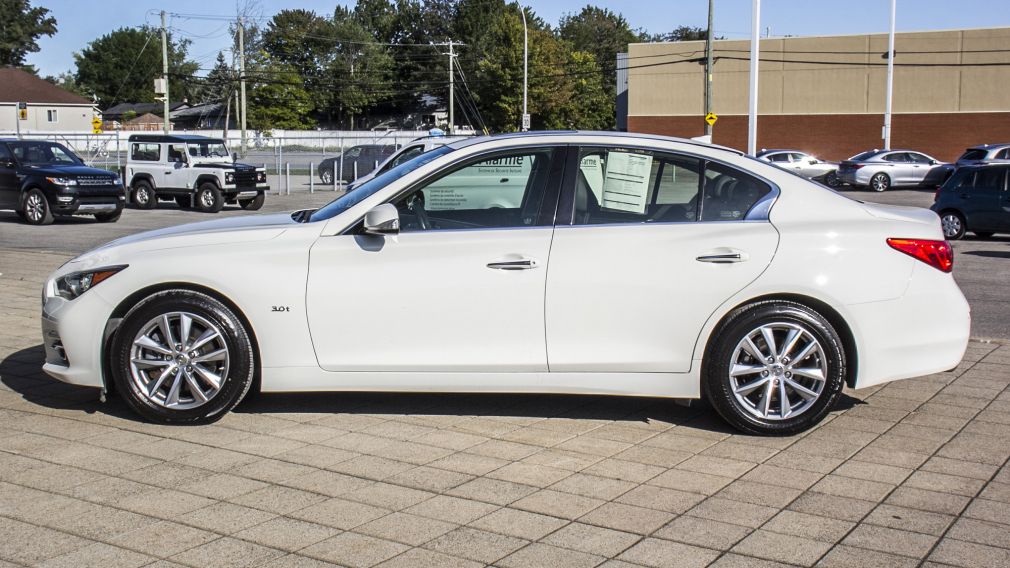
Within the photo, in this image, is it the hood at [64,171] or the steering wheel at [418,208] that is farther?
the hood at [64,171]

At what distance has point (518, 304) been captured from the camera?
5.60 m

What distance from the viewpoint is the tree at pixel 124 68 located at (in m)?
123

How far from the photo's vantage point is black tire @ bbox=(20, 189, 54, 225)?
2198 centimetres

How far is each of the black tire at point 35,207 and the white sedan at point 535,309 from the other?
17804 mm

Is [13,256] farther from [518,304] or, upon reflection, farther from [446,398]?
[518,304]

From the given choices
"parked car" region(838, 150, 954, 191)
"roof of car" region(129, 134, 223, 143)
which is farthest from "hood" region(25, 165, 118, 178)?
"parked car" region(838, 150, 954, 191)

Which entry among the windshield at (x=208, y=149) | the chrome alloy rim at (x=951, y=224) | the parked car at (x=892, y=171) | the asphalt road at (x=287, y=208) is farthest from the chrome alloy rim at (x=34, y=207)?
the parked car at (x=892, y=171)

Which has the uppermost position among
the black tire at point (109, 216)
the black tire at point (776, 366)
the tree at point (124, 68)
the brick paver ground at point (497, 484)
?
the tree at point (124, 68)

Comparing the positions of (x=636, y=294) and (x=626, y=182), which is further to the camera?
(x=626, y=182)

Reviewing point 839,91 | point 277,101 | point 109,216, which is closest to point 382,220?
point 109,216

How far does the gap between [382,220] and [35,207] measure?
1885 centimetres

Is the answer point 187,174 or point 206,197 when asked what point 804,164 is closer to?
point 206,197

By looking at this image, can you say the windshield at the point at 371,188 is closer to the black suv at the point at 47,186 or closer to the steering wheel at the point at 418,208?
the steering wheel at the point at 418,208

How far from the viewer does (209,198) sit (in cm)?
2664
